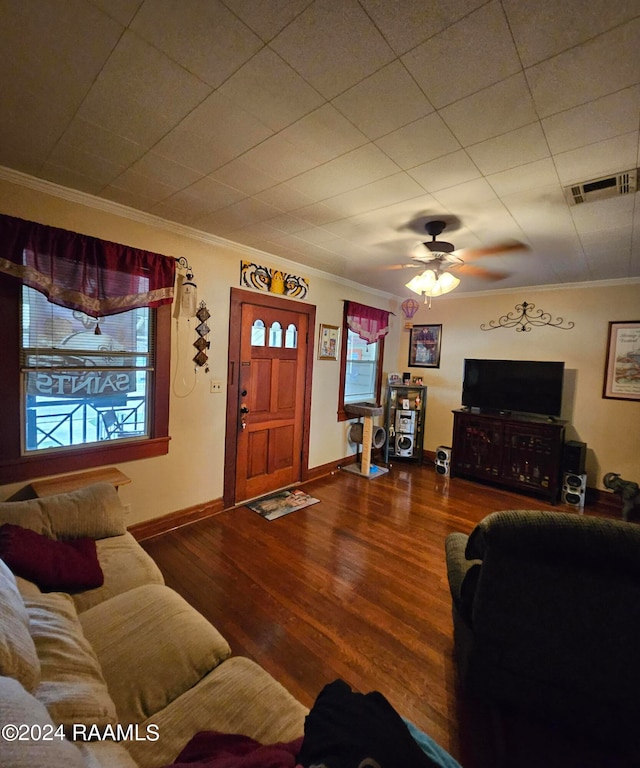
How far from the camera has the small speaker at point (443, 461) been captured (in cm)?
457

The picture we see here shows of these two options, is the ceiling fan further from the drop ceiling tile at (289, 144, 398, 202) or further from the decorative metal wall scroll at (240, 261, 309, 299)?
the decorative metal wall scroll at (240, 261, 309, 299)

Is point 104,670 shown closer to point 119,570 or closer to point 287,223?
point 119,570

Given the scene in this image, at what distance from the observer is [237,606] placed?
205 centimetres

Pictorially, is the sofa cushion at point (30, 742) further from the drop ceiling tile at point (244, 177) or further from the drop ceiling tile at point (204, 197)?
the drop ceiling tile at point (204, 197)

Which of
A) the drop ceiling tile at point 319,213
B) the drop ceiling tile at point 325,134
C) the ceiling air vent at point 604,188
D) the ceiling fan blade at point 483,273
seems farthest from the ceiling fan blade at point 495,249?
the drop ceiling tile at point 325,134

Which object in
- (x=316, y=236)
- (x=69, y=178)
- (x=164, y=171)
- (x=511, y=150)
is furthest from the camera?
(x=316, y=236)

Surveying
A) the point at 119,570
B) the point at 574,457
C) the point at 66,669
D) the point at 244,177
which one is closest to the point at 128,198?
the point at 244,177

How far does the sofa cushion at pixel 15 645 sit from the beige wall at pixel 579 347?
4884 mm

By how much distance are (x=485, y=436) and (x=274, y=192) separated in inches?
145

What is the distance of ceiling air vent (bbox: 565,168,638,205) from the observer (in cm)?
177

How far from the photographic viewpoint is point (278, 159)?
5.82 feet

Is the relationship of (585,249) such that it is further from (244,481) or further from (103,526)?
(103,526)

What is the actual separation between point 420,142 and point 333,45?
62 centimetres

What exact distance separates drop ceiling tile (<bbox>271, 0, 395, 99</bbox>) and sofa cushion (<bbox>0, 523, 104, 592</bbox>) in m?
2.16
